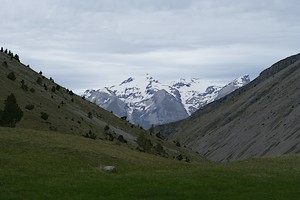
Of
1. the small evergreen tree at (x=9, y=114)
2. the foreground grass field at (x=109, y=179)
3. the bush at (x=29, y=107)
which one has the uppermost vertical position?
the bush at (x=29, y=107)

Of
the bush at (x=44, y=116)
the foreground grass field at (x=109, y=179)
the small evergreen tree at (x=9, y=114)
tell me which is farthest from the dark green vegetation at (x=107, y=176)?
the bush at (x=44, y=116)

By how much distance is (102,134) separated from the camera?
10419cm

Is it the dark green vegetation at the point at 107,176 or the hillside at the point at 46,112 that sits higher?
the hillside at the point at 46,112

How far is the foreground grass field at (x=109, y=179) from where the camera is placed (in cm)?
2881

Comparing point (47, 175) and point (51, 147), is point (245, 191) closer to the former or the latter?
point (47, 175)

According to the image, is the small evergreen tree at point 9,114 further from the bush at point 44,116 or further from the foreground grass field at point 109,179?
the foreground grass field at point 109,179

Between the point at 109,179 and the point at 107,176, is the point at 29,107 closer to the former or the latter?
the point at 107,176

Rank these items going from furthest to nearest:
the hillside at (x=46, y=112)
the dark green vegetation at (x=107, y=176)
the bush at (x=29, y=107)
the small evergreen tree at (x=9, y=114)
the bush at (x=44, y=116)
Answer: the bush at (x=29, y=107)
the bush at (x=44, y=116)
the hillside at (x=46, y=112)
the small evergreen tree at (x=9, y=114)
the dark green vegetation at (x=107, y=176)

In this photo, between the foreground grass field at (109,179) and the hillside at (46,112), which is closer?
the foreground grass field at (109,179)

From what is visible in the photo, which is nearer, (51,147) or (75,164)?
(75,164)

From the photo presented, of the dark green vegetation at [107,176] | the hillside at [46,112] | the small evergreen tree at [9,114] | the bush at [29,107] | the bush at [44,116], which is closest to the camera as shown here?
the dark green vegetation at [107,176]

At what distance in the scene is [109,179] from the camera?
3372cm

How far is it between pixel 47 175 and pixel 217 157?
166849mm

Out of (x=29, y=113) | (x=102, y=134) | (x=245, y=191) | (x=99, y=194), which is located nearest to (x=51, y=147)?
(x=99, y=194)
